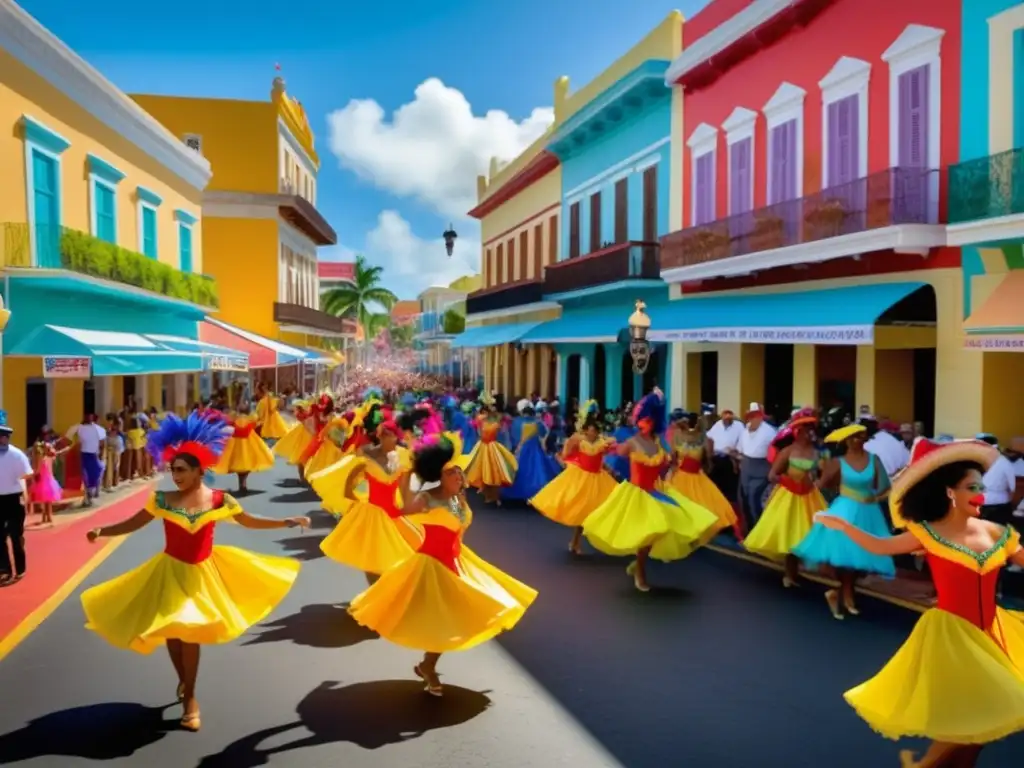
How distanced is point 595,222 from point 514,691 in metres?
21.2

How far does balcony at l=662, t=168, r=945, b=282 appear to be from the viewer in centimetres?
1338

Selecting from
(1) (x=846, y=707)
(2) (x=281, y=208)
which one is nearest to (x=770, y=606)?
(1) (x=846, y=707)

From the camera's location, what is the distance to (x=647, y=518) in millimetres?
8984

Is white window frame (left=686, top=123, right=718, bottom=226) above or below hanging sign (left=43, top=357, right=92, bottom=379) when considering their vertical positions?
above

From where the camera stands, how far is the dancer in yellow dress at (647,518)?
8.94m

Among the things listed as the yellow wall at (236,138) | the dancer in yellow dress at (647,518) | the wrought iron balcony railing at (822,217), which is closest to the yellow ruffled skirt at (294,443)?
the wrought iron balcony railing at (822,217)

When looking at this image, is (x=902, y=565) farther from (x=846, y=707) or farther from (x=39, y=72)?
(x=39, y=72)

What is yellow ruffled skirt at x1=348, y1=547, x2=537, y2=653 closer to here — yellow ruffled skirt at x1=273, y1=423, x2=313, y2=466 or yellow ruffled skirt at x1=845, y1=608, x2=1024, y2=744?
yellow ruffled skirt at x1=845, y1=608, x2=1024, y2=744

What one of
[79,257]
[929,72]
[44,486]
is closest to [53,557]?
[44,486]

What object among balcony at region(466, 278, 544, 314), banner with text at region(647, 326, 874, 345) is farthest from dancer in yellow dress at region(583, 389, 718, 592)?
balcony at region(466, 278, 544, 314)

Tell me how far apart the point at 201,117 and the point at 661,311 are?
79.8 feet

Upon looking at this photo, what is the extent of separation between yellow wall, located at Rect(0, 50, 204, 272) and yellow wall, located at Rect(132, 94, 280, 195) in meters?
10.8

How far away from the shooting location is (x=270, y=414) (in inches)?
919

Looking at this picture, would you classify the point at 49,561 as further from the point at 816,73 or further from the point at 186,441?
the point at 816,73
